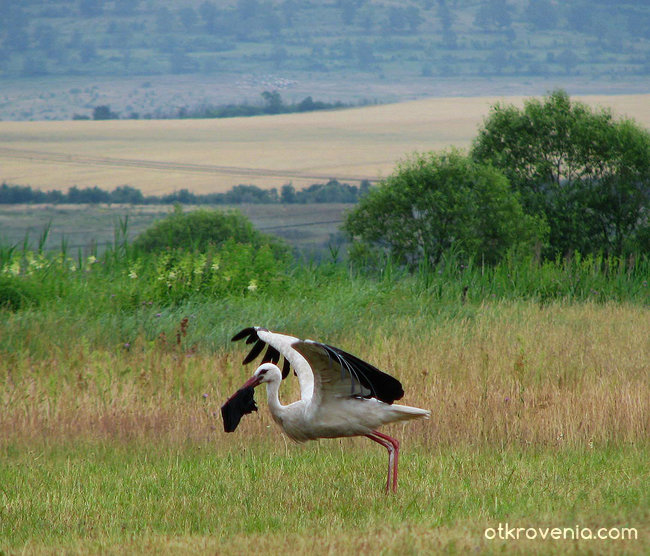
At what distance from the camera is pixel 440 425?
756 centimetres

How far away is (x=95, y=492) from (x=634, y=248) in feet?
47.8

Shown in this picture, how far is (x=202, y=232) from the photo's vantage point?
1620cm

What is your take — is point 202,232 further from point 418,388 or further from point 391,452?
point 391,452

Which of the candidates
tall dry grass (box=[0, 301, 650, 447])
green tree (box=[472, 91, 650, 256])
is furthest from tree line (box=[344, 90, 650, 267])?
tall dry grass (box=[0, 301, 650, 447])

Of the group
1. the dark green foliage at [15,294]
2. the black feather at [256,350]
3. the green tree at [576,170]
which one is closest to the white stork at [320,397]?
the black feather at [256,350]

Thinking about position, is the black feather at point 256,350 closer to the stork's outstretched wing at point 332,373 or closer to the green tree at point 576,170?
the stork's outstretched wing at point 332,373

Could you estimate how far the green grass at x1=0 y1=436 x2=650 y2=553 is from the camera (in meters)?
4.92

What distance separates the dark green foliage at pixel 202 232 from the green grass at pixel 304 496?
905 cm

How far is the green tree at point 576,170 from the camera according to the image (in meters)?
18.0

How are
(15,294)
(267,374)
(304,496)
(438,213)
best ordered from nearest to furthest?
(267,374) < (304,496) < (15,294) < (438,213)

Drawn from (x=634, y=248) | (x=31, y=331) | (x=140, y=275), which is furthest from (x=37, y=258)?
(x=634, y=248)

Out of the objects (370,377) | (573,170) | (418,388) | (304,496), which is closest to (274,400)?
(370,377)

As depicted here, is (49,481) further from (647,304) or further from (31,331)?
(647,304)

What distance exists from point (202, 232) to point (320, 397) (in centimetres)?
1103
